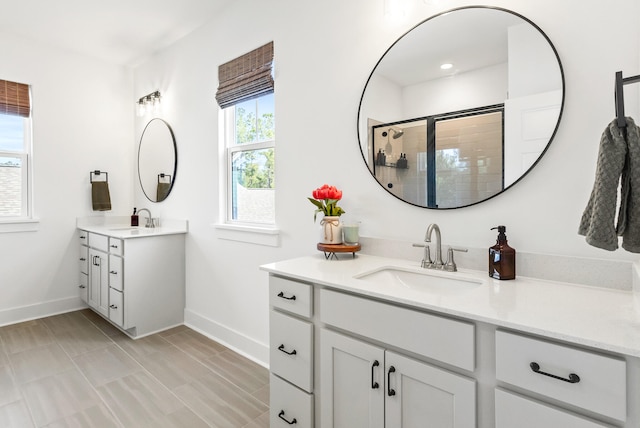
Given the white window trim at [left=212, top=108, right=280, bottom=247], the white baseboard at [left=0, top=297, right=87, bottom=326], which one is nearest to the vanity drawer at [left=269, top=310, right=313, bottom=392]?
the white window trim at [left=212, top=108, right=280, bottom=247]

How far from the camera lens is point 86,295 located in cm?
364

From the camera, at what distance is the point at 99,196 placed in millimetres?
3842

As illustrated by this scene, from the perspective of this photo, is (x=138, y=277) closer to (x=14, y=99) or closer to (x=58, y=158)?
(x=58, y=158)

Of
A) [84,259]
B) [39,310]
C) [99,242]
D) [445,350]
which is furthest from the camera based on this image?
[84,259]

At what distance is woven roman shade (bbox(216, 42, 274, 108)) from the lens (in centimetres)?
254

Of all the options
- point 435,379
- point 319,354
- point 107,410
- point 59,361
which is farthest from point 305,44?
point 59,361

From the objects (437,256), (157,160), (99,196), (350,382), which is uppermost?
(157,160)

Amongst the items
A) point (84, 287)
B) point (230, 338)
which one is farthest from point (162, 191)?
point (230, 338)

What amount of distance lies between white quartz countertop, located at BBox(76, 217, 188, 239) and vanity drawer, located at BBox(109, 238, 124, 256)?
0.15 ft

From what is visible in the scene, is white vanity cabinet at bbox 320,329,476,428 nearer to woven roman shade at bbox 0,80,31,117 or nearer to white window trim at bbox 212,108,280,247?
white window trim at bbox 212,108,280,247

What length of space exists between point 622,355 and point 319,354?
102 centimetres

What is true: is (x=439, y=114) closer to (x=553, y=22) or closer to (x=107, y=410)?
(x=553, y=22)

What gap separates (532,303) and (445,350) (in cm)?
32

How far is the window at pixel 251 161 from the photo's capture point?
2707 mm
